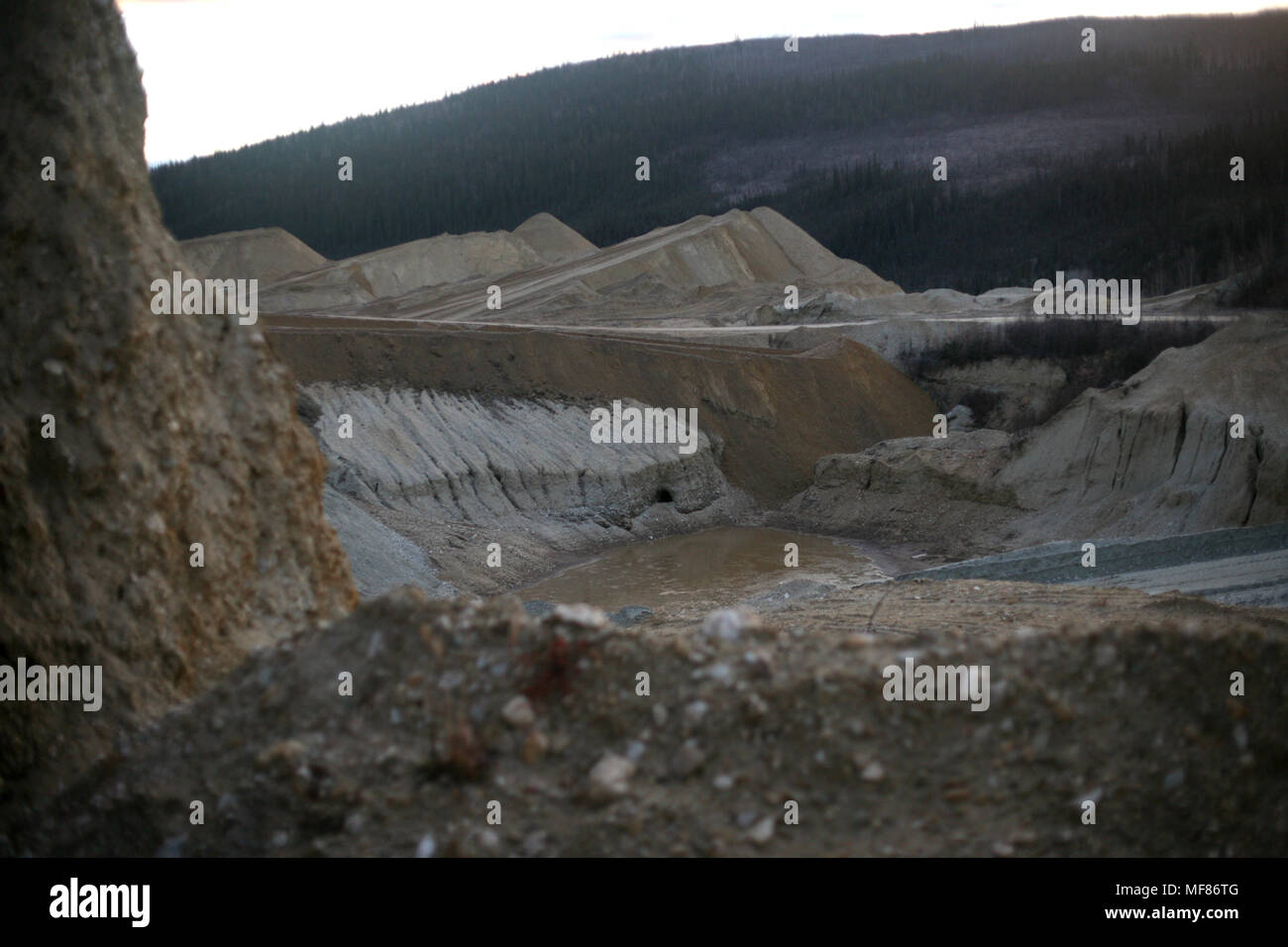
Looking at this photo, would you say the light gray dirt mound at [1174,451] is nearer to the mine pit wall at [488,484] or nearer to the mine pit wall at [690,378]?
the mine pit wall at [690,378]

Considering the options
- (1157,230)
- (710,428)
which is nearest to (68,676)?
(710,428)

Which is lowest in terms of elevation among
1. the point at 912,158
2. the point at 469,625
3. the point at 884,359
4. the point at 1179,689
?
the point at 1179,689

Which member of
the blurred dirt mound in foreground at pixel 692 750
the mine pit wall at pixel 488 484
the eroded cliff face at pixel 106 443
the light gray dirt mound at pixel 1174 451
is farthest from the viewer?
the mine pit wall at pixel 488 484

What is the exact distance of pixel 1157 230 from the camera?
49219 millimetres

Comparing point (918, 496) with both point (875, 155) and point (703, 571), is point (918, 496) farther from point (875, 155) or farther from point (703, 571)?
point (875, 155)

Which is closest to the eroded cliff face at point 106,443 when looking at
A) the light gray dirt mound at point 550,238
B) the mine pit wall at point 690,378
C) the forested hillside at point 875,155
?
the mine pit wall at point 690,378

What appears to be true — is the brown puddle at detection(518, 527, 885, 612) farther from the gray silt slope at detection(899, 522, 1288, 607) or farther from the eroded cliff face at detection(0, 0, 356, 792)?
the eroded cliff face at detection(0, 0, 356, 792)

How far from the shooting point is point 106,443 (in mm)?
5258

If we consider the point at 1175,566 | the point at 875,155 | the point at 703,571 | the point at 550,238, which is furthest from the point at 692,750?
the point at 875,155

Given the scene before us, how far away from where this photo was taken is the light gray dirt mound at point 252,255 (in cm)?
5056

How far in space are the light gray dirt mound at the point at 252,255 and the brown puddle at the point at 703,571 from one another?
33746 millimetres
